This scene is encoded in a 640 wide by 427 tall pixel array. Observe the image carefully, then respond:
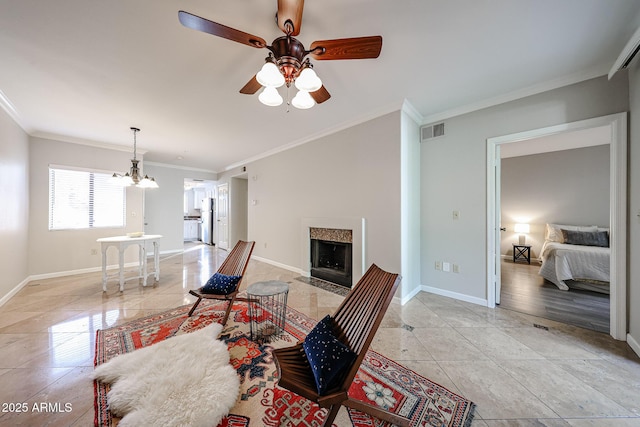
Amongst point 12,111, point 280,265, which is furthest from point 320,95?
point 12,111

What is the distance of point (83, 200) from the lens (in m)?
4.25

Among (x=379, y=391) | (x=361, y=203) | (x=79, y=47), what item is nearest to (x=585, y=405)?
(x=379, y=391)

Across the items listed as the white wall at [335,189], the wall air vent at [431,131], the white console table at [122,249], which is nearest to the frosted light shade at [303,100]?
the white wall at [335,189]

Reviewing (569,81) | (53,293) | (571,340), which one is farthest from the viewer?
(53,293)

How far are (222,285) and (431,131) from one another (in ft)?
11.2

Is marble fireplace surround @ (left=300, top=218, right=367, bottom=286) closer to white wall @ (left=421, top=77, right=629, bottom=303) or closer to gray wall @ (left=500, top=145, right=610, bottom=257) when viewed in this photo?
white wall @ (left=421, top=77, right=629, bottom=303)

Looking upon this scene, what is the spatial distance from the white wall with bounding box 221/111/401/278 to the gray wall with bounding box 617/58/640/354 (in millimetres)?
1962

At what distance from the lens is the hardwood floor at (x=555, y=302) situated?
242cm

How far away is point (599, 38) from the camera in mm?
1763

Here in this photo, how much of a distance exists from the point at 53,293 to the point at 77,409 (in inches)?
119

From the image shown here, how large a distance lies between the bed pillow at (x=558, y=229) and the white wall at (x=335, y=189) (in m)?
4.26

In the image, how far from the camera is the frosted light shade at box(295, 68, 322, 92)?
1427mm

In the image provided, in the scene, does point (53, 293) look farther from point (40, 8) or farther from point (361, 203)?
point (361, 203)

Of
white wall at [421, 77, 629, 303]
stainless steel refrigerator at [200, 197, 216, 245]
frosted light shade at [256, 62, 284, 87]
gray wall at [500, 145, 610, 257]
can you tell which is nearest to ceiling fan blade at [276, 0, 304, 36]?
frosted light shade at [256, 62, 284, 87]
